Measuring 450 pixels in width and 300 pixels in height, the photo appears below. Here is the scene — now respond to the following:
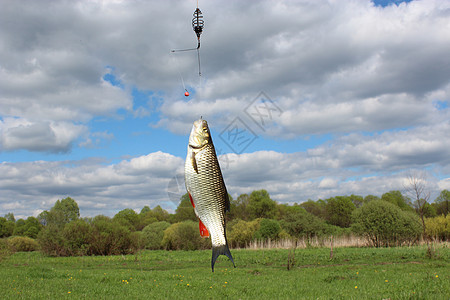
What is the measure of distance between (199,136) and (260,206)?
52.4 metres

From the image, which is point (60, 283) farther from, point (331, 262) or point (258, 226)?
point (258, 226)

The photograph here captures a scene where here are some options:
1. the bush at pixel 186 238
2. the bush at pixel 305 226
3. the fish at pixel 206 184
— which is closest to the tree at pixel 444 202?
the bush at pixel 305 226

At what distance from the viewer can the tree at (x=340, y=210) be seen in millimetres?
58938

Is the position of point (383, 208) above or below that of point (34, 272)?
above

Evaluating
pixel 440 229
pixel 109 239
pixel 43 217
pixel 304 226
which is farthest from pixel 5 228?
pixel 440 229

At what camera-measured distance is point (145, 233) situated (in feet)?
134

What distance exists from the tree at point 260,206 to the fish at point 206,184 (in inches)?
2048

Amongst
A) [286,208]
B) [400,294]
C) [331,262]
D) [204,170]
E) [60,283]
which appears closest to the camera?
[204,170]

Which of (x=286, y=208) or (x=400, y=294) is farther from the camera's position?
(x=286, y=208)

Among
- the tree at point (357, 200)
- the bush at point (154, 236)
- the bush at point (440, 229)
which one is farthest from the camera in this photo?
the tree at point (357, 200)

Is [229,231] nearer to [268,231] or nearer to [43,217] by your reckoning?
[268,231]

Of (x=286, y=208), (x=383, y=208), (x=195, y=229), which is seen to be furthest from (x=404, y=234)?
(x=286, y=208)

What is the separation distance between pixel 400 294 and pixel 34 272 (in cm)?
1278

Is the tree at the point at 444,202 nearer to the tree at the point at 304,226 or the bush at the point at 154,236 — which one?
the tree at the point at 304,226
